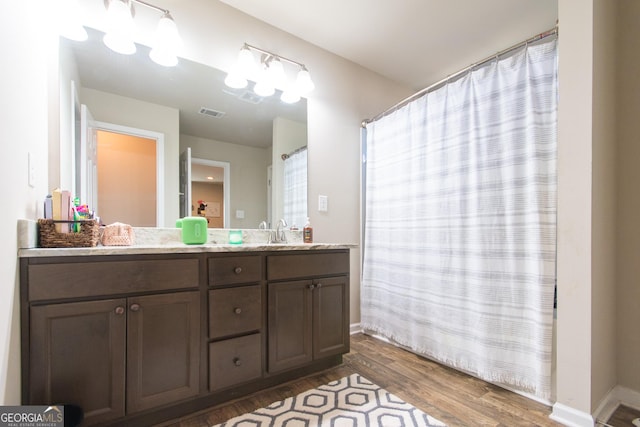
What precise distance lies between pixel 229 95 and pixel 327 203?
1118 millimetres

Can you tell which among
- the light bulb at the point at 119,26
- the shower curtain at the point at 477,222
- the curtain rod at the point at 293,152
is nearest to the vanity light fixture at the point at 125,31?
the light bulb at the point at 119,26

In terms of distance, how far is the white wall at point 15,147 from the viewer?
0.91 meters

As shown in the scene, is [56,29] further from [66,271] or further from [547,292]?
[547,292]

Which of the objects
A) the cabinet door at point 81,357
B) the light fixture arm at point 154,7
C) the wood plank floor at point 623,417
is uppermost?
the light fixture arm at point 154,7

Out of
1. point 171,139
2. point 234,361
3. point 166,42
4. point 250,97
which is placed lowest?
point 234,361

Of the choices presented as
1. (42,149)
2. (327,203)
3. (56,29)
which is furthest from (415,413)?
(56,29)

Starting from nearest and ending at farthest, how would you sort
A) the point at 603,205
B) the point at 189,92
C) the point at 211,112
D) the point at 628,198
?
the point at 603,205 < the point at 628,198 < the point at 189,92 < the point at 211,112

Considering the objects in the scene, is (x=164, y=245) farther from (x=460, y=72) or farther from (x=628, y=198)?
(x=628, y=198)

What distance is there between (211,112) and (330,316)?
5.22 ft

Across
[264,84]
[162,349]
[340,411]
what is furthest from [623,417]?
[264,84]

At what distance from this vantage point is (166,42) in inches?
67.4

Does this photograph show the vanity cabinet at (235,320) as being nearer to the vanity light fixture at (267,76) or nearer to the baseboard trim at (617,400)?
the vanity light fixture at (267,76)

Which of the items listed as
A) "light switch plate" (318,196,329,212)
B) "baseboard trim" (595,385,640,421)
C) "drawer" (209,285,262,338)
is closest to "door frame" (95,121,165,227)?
"drawer" (209,285,262,338)

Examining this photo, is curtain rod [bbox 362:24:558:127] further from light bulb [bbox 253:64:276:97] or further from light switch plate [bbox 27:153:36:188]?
light switch plate [bbox 27:153:36:188]
